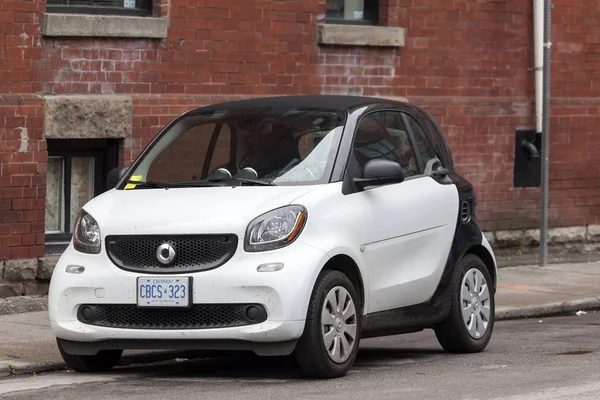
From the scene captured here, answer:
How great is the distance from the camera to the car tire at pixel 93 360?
9297 mm

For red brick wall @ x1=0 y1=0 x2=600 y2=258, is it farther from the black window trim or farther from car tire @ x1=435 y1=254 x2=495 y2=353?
car tire @ x1=435 y1=254 x2=495 y2=353

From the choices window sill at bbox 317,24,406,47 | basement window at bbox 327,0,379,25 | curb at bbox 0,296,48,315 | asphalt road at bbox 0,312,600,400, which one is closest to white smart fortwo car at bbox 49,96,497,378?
asphalt road at bbox 0,312,600,400

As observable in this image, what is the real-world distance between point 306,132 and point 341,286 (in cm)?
118

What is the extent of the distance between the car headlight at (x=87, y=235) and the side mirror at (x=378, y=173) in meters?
1.57

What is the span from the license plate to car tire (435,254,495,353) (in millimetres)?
2191

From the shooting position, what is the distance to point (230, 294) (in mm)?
8523

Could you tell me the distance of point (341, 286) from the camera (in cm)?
884

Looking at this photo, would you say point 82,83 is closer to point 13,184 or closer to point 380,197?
point 13,184

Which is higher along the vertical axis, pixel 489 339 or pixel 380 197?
pixel 380 197

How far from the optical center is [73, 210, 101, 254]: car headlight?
896 centimetres

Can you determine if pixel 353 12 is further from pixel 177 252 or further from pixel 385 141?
pixel 177 252

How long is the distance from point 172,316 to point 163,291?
0.55 feet

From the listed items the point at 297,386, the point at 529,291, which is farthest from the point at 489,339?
the point at 529,291

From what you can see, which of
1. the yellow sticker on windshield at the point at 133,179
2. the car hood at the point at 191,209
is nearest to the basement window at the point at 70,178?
the yellow sticker on windshield at the point at 133,179
